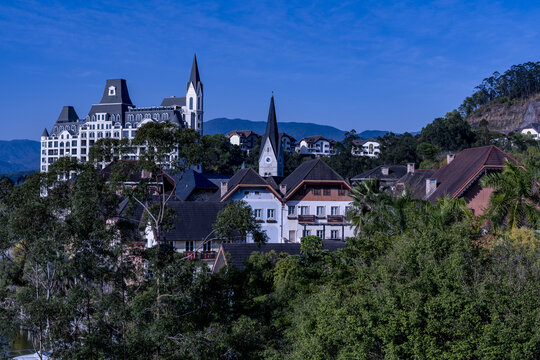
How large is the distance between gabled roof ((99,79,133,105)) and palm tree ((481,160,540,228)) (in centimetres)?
14015

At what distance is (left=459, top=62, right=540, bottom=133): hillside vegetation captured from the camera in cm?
13950

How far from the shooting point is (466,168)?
35500 millimetres

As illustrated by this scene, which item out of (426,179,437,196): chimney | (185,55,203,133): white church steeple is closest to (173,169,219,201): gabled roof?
(426,179,437,196): chimney

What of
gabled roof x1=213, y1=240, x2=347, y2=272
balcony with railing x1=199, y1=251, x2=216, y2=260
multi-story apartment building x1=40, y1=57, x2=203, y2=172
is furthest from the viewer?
multi-story apartment building x1=40, y1=57, x2=203, y2=172

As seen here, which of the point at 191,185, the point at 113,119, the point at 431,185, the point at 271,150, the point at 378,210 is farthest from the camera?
the point at 113,119

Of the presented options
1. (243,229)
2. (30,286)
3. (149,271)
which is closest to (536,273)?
(243,229)

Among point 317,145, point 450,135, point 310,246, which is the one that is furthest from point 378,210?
point 317,145

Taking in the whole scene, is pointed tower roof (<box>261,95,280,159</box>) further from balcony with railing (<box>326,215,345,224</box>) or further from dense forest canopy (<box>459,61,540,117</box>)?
dense forest canopy (<box>459,61,540,117</box>)

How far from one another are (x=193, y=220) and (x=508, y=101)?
4885 inches

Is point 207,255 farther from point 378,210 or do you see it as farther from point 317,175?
point 378,210

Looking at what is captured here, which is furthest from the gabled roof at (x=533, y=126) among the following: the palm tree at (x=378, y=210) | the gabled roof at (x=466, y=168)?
the palm tree at (x=378, y=210)

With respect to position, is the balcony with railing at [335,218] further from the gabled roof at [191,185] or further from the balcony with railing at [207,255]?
the gabled roof at [191,185]

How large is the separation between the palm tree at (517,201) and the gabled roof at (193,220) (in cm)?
2267

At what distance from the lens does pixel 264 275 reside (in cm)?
2797
